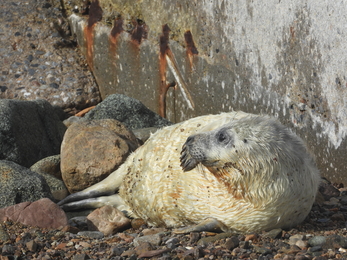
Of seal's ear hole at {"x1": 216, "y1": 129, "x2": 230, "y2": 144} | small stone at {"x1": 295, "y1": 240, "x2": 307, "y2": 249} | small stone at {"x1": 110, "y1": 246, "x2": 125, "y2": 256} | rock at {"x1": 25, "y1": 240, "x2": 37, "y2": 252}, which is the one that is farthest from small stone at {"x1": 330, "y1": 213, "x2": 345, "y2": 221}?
rock at {"x1": 25, "y1": 240, "x2": 37, "y2": 252}

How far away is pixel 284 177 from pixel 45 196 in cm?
183

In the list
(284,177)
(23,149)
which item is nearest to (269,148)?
(284,177)

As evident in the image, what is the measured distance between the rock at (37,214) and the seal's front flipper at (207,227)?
858 mm

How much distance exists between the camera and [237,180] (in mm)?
3586

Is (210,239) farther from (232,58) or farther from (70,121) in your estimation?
(70,121)

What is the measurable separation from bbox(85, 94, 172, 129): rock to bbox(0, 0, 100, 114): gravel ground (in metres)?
1.20

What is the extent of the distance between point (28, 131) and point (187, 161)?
2.50 m

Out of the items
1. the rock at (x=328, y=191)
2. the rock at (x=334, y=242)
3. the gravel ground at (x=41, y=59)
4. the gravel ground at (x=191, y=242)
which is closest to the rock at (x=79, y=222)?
the gravel ground at (x=191, y=242)

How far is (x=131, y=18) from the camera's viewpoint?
23.5ft

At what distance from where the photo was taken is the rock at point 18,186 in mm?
4145

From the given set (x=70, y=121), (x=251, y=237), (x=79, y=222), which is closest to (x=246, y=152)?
(x=251, y=237)

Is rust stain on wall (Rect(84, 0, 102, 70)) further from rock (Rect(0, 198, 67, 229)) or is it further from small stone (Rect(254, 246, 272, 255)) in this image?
small stone (Rect(254, 246, 272, 255))

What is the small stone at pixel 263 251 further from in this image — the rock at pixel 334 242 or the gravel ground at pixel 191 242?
the rock at pixel 334 242

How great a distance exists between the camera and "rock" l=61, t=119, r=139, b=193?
4902mm
